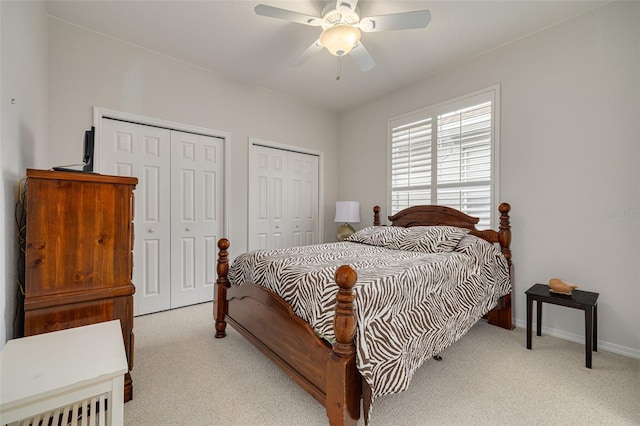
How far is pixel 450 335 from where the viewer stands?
73.2 inches

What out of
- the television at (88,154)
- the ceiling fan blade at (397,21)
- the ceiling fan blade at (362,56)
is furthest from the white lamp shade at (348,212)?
the television at (88,154)

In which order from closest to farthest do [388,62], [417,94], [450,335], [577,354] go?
[450,335], [577,354], [388,62], [417,94]

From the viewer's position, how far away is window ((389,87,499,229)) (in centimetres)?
289

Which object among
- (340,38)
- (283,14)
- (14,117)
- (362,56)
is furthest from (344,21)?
(14,117)

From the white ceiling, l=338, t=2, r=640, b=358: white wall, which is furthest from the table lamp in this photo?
l=338, t=2, r=640, b=358: white wall

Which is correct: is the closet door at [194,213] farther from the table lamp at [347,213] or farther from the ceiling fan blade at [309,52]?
the table lamp at [347,213]

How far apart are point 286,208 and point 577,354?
3.34 m

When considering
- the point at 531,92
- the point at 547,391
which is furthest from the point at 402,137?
the point at 547,391

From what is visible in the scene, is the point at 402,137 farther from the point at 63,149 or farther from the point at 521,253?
the point at 63,149

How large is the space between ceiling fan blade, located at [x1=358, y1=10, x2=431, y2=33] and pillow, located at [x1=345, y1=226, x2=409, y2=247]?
5.77 ft

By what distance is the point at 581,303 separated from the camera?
6.44ft

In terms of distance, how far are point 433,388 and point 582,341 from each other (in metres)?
1.59

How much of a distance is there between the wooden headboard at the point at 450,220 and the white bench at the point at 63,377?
9.65 feet

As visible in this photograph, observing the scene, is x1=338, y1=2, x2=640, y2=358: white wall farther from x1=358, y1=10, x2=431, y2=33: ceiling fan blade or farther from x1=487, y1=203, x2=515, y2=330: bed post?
x1=358, y1=10, x2=431, y2=33: ceiling fan blade
